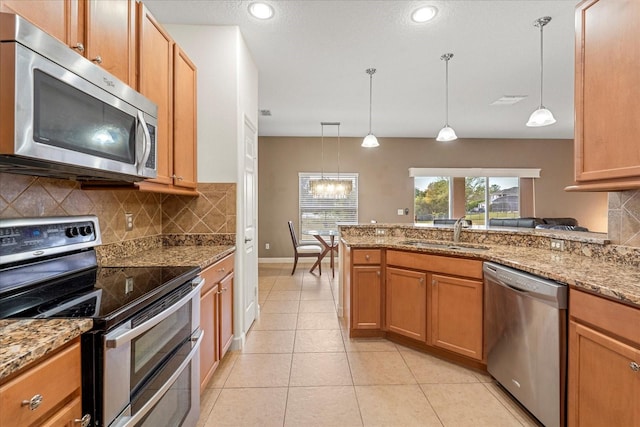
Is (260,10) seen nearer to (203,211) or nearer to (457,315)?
(203,211)

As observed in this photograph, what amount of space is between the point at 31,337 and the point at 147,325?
366 mm

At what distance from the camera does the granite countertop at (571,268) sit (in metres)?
1.29

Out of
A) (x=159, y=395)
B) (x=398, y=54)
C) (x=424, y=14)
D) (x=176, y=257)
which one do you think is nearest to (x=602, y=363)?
(x=159, y=395)

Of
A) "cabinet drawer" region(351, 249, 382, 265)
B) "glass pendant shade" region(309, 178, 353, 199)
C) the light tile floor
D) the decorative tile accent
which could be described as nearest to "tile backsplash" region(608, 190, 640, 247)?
the light tile floor

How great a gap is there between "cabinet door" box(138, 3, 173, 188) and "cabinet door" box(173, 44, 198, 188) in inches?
2.1

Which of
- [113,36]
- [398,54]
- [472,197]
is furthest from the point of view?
[472,197]

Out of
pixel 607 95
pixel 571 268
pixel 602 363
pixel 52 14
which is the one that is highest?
pixel 52 14

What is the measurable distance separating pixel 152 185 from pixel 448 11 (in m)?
2.56

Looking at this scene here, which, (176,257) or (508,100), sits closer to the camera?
(176,257)

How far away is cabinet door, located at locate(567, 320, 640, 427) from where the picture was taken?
1.20 meters

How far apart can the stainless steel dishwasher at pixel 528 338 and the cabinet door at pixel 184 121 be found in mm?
2266

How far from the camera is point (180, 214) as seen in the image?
2553mm

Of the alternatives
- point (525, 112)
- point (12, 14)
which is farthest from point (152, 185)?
point (525, 112)

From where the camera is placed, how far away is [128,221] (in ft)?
6.89
